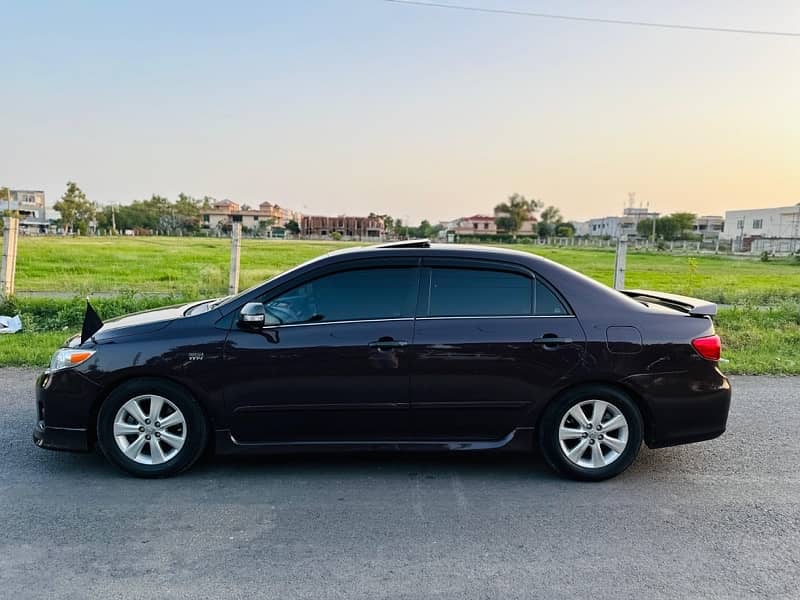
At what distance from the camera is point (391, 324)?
3.89m

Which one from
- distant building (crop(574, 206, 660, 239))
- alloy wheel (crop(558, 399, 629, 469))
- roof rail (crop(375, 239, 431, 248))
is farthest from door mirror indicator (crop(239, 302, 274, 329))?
distant building (crop(574, 206, 660, 239))

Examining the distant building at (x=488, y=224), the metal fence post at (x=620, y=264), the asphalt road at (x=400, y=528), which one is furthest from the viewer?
the distant building at (x=488, y=224)

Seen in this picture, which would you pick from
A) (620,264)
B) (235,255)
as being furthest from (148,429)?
(620,264)

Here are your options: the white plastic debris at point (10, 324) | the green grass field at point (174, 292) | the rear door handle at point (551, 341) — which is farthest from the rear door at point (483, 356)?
the white plastic debris at point (10, 324)

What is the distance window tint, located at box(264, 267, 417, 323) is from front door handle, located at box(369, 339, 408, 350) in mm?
182

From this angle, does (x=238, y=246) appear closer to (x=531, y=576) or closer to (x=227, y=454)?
(x=227, y=454)

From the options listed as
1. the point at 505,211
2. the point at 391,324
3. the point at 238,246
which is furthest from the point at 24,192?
the point at 391,324

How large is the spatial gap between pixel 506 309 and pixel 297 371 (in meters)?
1.47

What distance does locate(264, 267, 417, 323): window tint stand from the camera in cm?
395

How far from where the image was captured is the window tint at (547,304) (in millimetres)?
4004

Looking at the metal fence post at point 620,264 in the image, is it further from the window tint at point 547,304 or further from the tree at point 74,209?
the tree at point 74,209

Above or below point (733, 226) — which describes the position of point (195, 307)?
below

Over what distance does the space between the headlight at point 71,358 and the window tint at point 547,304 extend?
9.91 feet

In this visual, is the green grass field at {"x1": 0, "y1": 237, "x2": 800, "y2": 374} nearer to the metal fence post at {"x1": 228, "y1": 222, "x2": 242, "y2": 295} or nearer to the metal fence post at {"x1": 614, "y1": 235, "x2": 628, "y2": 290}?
the metal fence post at {"x1": 228, "y1": 222, "x2": 242, "y2": 295}
